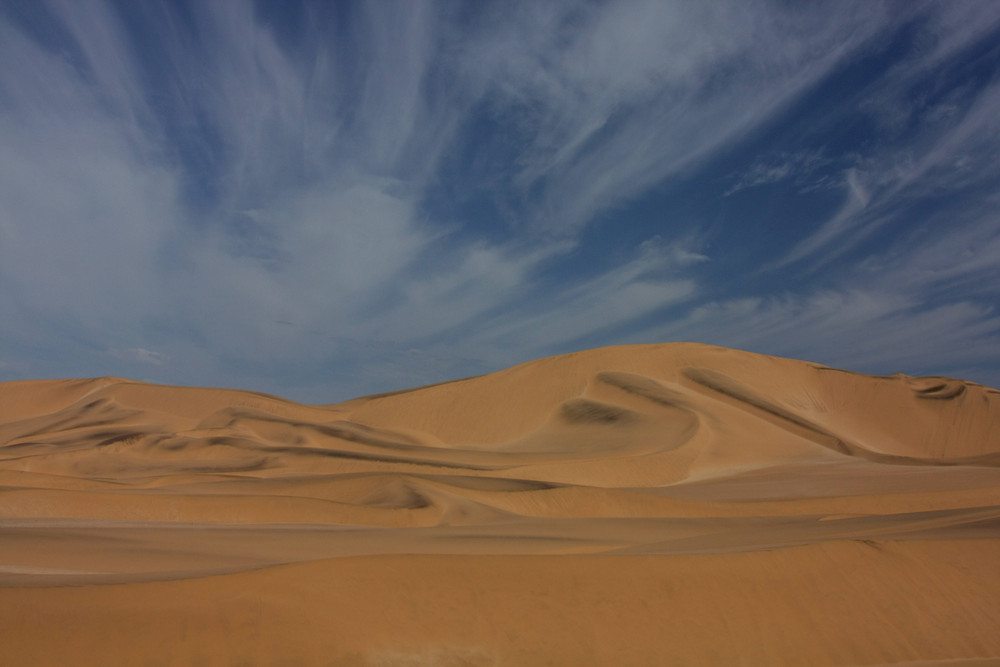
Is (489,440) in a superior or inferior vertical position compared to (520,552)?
superior

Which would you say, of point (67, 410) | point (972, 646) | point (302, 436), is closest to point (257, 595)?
point (972, 646)

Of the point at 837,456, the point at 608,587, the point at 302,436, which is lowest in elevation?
the point at 608,587

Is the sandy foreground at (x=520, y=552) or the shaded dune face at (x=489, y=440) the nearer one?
the sandy foreground at (x=520, y=552)

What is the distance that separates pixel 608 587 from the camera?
8711mm

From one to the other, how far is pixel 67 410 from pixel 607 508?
58036mm

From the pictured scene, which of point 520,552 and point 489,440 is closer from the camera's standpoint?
point 520,552

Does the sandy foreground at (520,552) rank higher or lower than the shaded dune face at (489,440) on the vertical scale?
lower

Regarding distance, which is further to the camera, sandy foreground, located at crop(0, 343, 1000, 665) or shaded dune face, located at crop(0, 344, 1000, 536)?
shaded dune face, located at crop(0, 344, 1000, 536)

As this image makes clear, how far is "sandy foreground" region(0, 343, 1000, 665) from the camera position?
718cm

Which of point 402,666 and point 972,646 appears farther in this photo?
point 972,646

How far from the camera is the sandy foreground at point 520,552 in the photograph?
718 centimetres

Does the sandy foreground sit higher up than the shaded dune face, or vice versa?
the shaded dune face

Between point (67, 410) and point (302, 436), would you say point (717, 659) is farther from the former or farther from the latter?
point (67, 410)

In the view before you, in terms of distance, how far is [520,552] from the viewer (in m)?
11.8
